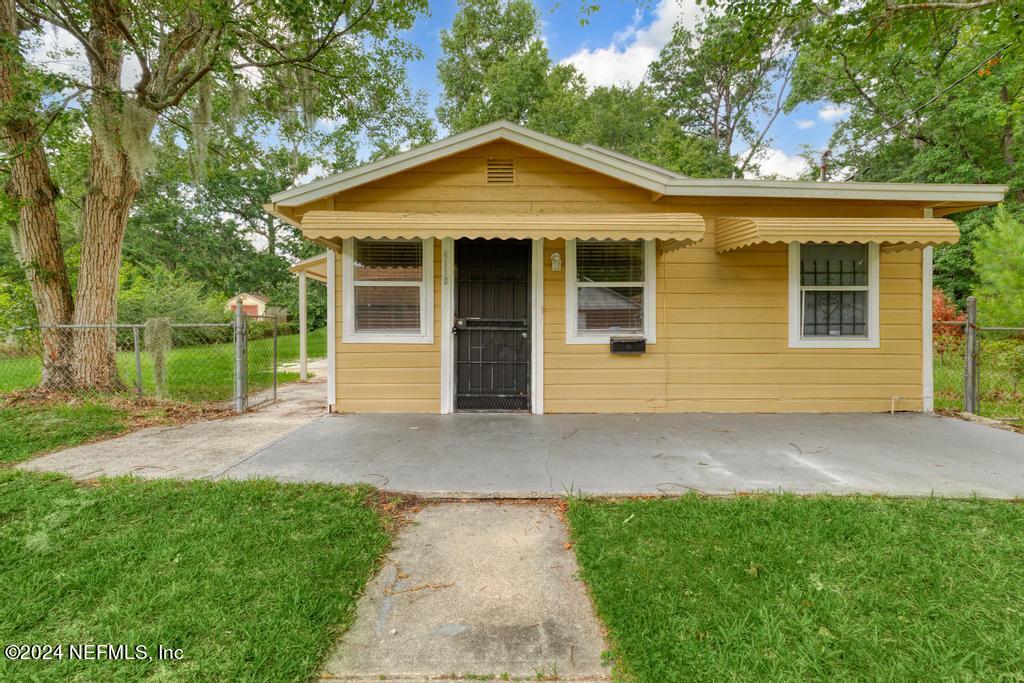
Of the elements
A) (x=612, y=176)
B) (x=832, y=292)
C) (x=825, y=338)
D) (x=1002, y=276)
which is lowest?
(x=825, y=338)

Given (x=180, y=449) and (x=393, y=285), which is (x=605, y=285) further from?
(x=180, y=449)

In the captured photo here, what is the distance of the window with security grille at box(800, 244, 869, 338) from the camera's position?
5.74 m

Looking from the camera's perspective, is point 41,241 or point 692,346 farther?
point 41,241

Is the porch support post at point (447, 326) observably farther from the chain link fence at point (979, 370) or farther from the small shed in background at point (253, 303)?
the small shed in background at point (253, 303)

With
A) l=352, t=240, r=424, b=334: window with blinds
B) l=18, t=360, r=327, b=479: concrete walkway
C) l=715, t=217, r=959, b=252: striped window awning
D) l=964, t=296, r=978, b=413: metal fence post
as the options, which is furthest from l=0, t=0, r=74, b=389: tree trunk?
l=964, t=296, r=978, b=413: metal fence post

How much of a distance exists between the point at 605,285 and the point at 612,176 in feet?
4.20

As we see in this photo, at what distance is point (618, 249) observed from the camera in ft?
18.8

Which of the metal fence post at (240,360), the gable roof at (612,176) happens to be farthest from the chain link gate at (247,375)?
the gable roof at (612,176)

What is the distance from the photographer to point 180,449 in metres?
4.19

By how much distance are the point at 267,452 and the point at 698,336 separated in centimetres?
488

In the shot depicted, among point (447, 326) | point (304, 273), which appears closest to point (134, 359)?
point (304, 273)

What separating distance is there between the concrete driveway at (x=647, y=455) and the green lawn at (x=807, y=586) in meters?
0.36

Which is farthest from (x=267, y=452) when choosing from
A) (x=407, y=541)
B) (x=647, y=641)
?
(x=647, y=641)

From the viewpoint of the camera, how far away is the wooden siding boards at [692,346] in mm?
5688
